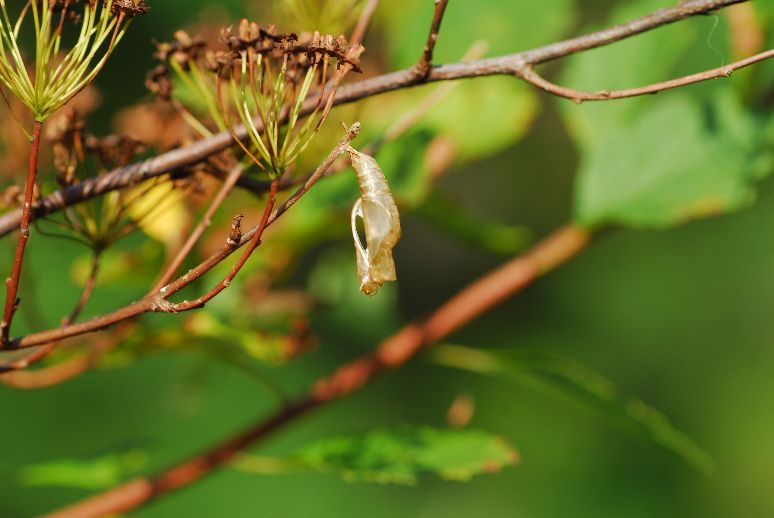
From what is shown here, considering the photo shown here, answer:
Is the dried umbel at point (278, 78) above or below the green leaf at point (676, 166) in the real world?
below

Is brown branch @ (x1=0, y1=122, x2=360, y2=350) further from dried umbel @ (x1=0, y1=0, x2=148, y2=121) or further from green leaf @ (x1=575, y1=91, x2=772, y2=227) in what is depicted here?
green leaf @ (x1=575, y1=91, x2=772, y2=227)

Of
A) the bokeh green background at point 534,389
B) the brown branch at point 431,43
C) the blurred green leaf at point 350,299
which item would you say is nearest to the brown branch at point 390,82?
the brown branch at point 431,43

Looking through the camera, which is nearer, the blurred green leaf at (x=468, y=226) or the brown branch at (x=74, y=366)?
the brown branch at (x=74, y=366)

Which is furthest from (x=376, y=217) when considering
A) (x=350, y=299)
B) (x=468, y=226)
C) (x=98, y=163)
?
(x=350, y=299)

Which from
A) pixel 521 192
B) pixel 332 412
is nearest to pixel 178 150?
pixel 332 412

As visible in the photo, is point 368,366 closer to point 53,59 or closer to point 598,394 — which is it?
point 598,394

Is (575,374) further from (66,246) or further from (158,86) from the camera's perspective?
(66,246)

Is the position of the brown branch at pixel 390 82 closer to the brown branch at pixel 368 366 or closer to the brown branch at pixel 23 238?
the brown branch at pixel 23 238
